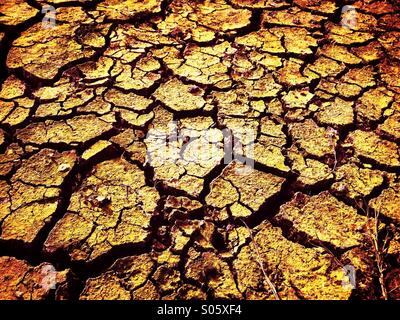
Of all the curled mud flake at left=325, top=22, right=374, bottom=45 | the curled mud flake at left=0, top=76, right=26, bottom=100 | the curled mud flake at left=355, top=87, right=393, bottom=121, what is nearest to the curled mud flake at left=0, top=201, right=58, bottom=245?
the curled mud flake at left=0, top=76, right=26, bottom=100

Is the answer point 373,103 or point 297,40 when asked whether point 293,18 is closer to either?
point 297,40

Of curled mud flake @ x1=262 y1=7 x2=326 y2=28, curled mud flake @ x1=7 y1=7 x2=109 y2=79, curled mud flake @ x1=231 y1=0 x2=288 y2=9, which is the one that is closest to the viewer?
curled mud flake @ x1=7 y1=7 x2=109 y2=79

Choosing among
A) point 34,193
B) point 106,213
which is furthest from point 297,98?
point 34,193

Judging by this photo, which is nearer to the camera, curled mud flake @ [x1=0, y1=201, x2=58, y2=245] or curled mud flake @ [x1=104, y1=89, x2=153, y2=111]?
curled mud flake @ [x1=0, y1=201, x2=58, y2=245]

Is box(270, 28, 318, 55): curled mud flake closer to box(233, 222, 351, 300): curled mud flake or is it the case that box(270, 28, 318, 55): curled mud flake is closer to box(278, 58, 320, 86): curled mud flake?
box(278, 58, 320, 86): curled mud flake

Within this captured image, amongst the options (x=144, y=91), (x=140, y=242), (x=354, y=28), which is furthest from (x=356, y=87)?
(x=140, y=242)

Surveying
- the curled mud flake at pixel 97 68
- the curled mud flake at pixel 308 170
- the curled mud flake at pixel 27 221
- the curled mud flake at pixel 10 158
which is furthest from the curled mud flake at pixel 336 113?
the curled mud flake at pixel 10 158
